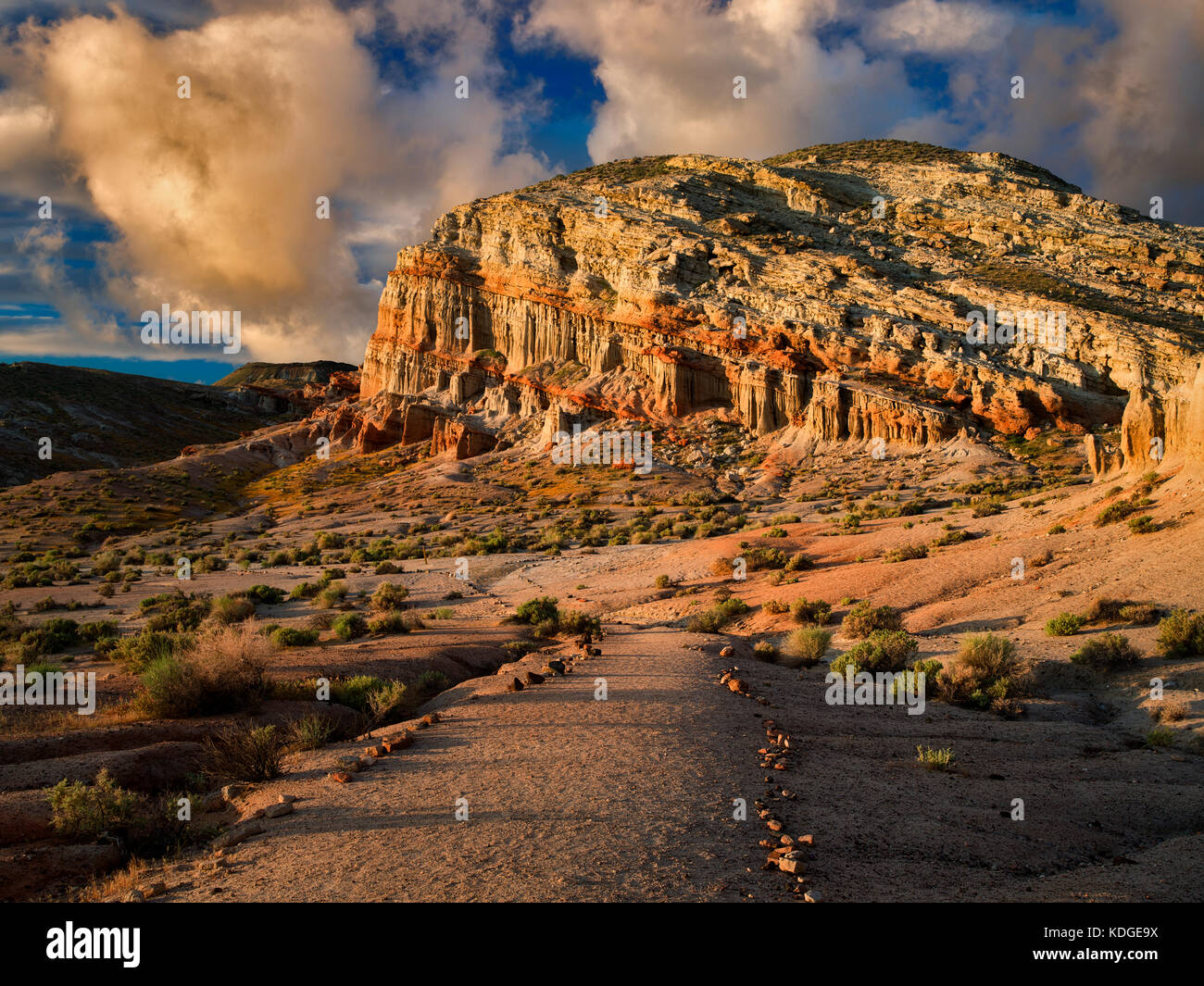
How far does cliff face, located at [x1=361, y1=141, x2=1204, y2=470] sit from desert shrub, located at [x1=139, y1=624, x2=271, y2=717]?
149ft

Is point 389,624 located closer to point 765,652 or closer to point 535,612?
point 535,612

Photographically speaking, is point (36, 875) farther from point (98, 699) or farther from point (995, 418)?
point (995, 418)

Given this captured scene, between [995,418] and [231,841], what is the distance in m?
51.6

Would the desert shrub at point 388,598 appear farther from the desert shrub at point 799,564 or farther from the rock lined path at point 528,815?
the desert shrub at point 799,564

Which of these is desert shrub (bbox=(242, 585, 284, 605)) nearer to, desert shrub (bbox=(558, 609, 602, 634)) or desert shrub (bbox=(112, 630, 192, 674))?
desert shrub (bbox=(112, 630, 192, 674))

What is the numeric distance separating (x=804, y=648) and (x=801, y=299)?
4766 cm

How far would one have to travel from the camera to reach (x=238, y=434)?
10006 centimetres

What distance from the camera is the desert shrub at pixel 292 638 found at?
14.9m

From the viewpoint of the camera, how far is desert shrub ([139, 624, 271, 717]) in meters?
9.73

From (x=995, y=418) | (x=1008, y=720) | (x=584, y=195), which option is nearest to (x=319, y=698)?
(x=1008, y=720)

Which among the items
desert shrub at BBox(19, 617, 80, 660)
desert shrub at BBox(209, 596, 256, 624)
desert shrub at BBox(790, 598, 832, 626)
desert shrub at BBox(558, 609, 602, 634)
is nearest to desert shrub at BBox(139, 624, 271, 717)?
desert shrub at BBox(19, 617, 80, 660)

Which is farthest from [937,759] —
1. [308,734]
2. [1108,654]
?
[308,734]

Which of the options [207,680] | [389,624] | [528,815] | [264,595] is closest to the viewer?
[528,815]

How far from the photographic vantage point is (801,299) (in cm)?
5634
